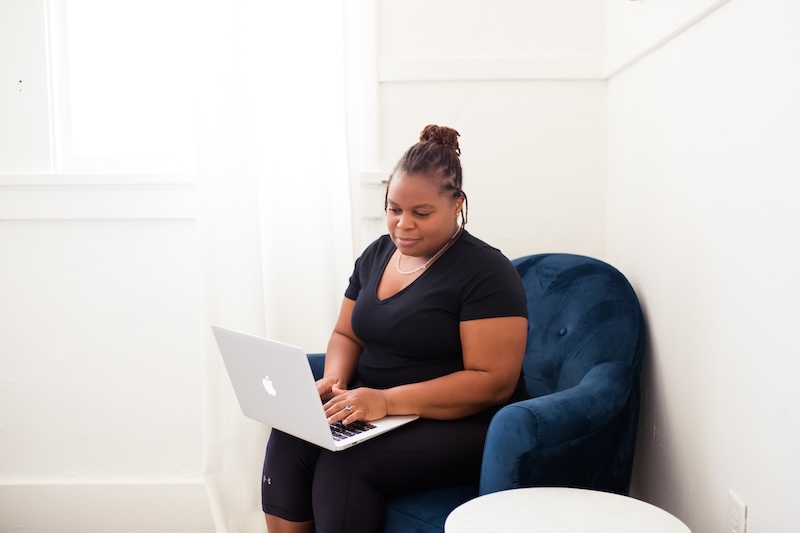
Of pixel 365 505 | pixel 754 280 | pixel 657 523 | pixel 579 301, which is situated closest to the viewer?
pixel 657 523

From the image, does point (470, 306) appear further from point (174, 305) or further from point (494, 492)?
point (174, 305)

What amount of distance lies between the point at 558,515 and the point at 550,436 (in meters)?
0.26

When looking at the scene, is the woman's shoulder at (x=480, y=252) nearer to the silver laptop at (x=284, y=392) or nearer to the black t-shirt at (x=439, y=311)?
the black t-shirt at (x=439, y=311)

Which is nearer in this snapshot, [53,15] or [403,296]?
[403,296]

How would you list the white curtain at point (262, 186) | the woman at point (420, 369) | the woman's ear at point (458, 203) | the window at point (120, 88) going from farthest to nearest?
the window at point (120, 88) < the white curtain at point (262, 186) < the woman's ear at point (458, 203) < the woman at point (420, 369)

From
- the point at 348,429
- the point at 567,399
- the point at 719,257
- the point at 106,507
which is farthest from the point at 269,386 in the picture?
the point at 106,507

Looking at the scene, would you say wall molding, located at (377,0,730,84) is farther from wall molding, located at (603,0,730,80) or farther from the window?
the window

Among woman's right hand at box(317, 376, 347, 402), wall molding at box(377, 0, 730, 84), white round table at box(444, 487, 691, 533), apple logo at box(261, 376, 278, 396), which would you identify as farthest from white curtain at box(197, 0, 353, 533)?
white round table at box(444, 487, 691, 533)

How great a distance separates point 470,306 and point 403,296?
17cm

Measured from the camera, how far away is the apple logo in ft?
5.05

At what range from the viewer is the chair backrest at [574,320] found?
6.03ft

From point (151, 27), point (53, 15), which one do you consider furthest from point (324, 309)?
point (53, 15)

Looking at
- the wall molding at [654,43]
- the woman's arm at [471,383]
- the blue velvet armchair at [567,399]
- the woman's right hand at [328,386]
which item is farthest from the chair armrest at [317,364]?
the wall molding at [654,43]

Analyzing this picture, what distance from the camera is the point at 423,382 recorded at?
5.42 feet
